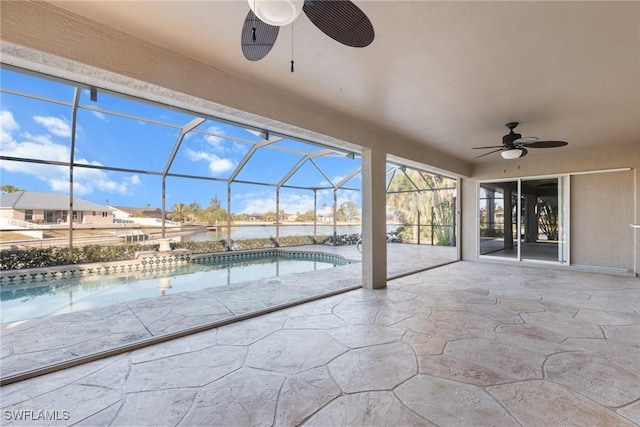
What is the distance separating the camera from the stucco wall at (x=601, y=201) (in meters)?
5.72

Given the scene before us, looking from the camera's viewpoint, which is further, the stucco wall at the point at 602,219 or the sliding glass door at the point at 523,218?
the sliding glass door at the point at 523,218

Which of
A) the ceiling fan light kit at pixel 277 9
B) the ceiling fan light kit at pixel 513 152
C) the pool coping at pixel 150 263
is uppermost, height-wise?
the ceiling fan light kit at pixel 513 152

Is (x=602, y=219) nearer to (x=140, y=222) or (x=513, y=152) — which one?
(x=513, y=152)

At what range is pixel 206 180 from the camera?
877 centimetres

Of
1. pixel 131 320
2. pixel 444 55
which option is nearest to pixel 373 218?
pixel 444 55

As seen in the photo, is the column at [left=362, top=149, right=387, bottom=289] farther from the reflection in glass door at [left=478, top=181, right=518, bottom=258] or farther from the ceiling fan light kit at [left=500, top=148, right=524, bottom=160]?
the reflection in glass door at [left=478, top=181, right=518, bottom=258]

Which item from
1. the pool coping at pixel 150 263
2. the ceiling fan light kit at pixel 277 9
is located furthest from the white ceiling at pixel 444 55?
the pool coping at pixel 150 263

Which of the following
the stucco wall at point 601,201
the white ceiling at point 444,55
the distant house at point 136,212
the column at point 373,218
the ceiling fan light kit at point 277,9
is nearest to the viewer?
the ceiling fan light kit at point 277,9

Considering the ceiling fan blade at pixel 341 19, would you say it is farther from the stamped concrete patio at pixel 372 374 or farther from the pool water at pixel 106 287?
the pool water at pixel 106 287

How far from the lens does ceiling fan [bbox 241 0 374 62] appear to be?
52.1 inches

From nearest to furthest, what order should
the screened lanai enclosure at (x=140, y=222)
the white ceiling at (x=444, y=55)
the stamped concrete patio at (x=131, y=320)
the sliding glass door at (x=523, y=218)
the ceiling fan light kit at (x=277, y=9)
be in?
1. the ceiling fan light kit at (x=277, y=9)
2. the white ceiling at (x=444, y=55)
3. the stamped concrete patio at (x=131, y=320)
4. the screened lanai enclosure at (x=140, y=222)
5. the sliding glass door at (x=523, y=218)

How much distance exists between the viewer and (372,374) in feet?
7.26

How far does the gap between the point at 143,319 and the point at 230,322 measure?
1.05 metres

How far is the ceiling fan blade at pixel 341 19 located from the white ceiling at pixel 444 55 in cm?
54
